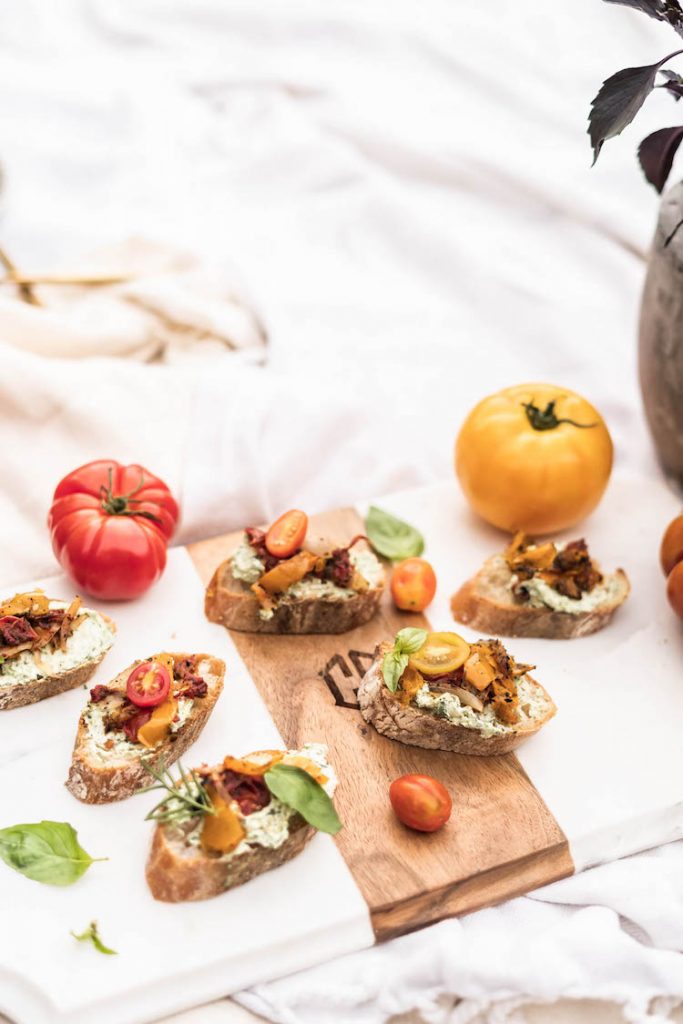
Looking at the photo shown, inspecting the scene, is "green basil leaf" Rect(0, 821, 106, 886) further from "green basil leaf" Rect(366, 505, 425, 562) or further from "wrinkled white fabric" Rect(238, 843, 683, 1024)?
"green basil leaf" Rect(366, 505, 425, 562)

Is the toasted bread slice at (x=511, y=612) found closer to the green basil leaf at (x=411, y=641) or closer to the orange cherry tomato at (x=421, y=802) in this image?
the green basil leaf at (x=411, y=641)

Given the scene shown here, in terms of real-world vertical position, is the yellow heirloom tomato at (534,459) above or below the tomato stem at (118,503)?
above

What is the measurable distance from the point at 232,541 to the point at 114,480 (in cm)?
44

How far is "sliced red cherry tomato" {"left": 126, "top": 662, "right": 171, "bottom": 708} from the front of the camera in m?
3.07

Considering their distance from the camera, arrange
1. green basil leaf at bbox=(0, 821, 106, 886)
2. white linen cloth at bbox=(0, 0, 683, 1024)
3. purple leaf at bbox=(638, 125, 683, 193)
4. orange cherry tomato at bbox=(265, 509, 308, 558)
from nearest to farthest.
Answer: green basil leaf at bbox=(0, 821, 106, 886) → purple leaf at bbox=(638, 125, 683, 193) → orange cherry tomato at bbox=(265, 509, 308, 558) → white linen cloth at bbox=(0, 0, 683, 1024)

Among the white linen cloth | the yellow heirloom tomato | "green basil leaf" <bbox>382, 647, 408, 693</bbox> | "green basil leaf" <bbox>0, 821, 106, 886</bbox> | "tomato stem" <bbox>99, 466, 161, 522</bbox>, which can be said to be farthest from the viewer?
the white linen cloth

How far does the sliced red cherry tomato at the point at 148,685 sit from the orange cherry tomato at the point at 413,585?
0.86m

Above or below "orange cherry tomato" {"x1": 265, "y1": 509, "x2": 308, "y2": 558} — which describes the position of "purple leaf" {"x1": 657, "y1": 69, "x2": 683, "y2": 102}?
above

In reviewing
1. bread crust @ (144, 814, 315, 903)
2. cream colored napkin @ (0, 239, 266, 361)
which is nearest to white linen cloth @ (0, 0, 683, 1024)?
cream colored napkin @ (0, 239, 266, 361)

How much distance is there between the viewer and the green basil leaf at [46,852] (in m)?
2.85

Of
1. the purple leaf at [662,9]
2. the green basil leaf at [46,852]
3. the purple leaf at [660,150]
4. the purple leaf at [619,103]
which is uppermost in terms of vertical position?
the purple leaf at [662,9]

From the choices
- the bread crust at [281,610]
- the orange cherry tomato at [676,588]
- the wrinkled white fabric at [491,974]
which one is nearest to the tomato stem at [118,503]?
the bread crust at [281,610]

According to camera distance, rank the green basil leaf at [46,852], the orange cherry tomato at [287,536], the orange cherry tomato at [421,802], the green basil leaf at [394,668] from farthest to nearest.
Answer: the orange cherry tomato at [287,536] → the green basil leaf at [394,668] → the orange cherry tomato at [421,802] → the green basil leaf at [46,852]

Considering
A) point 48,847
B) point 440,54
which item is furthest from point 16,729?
point 440,54
